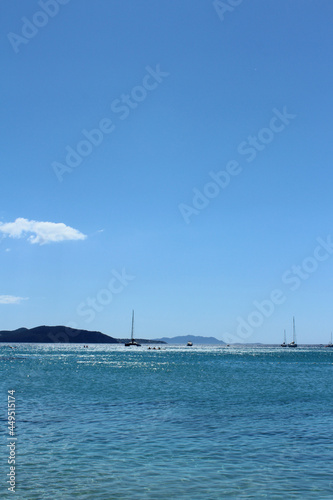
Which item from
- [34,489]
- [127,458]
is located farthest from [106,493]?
[127,458]

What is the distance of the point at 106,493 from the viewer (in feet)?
63.7

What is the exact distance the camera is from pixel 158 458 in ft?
81.5

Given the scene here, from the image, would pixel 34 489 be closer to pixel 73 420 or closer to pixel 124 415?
pixel 73 420

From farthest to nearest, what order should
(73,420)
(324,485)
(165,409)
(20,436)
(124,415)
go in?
(165,409) → (124,415) → (73,420) → (20,436) → (324,485)

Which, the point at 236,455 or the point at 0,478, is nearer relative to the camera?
the point at 0,478

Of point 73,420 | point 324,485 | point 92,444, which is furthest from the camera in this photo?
point 73,420

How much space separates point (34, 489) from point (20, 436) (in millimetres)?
10541

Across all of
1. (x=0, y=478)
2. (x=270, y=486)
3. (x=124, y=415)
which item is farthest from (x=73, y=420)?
(x=270, y=486)

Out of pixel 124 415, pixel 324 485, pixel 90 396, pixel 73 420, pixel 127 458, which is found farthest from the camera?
pixel 90 396

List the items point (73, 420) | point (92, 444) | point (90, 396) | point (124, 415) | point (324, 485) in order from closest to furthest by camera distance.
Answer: point (324, 485) < point (92, 444) < point (73, 420) < point (124, 415) < point (90, 396)

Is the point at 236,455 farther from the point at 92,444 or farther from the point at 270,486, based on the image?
the point at 92,444

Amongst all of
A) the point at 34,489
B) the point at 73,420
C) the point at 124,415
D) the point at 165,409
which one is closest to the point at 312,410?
the point at 165,409

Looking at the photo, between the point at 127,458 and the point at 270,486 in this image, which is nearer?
the point at 270,486

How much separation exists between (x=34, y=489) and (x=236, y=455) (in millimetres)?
11451
